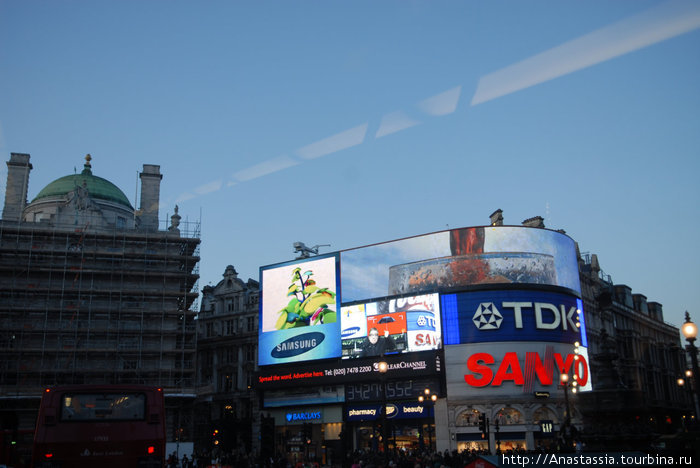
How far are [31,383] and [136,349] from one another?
8.76m

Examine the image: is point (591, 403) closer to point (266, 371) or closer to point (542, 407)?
point (542, 407)


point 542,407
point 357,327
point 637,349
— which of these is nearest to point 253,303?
point 357,327

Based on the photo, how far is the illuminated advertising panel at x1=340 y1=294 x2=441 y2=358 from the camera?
5816cm

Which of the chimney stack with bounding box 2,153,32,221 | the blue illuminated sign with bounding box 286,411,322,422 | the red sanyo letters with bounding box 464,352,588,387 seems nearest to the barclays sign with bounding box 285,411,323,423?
the blue illuminated sign with bounding box 286,411,322,422

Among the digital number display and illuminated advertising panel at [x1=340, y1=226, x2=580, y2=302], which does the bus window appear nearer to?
the digital number display

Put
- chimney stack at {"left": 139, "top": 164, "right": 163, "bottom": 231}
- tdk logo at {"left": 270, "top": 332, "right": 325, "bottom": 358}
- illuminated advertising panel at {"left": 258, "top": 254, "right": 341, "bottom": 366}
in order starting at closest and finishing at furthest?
illuminated advertising panel at {"left": 258, "top": 254, "right": 341, "bottom": 366} → tdk logo at {"left": 270, "top": 332, "right": 325, "bottom": 358} → chimney stack at {"left": 139, "top": 164, "right": 163, "bottom": 231}

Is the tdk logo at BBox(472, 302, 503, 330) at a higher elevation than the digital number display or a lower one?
higher

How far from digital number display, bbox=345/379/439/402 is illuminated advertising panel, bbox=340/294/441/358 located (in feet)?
9.21

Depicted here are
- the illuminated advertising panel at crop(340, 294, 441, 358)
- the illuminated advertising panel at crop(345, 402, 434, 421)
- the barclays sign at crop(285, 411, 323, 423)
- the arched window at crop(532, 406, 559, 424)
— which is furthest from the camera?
the barclays sign at crop(285, 411, 323, 423)

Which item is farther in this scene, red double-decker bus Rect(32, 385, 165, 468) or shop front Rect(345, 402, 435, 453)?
shop front Rect(345, 402, 435, 453)

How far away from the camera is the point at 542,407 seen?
5578 centimetres

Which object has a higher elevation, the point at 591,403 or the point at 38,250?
the point at 38,250

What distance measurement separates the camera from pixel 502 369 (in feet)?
182

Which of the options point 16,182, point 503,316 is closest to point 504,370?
point 503,316
